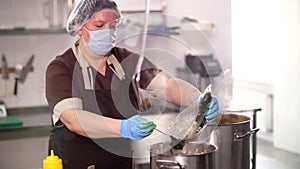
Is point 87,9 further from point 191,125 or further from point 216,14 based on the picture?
point 216,14

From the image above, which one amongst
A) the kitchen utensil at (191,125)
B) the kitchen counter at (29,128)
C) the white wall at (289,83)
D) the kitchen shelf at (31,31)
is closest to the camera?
the kitchen utensil at (191,125)

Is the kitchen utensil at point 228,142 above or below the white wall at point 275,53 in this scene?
below

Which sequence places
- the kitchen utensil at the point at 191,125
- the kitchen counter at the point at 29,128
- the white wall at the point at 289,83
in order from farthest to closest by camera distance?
the white wall at the point at 289,83, the kitchen counter at the point at 29,128, the kitchen utensil at the point at 191,125

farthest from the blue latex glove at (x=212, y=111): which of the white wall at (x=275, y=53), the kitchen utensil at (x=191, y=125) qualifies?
the white wall at (x=275, y=53)

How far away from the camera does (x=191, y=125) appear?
4.98 ft

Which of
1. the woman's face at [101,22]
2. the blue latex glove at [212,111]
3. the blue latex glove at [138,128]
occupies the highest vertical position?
the woman's face at [101,22]

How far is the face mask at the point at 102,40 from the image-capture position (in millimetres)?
1825

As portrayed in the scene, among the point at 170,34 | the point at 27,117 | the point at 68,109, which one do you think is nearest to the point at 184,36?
the point at 170,34

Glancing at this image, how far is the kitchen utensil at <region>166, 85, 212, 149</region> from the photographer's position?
1520 mm

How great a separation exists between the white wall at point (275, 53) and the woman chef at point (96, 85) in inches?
92.4

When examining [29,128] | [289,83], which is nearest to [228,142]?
[29,128]

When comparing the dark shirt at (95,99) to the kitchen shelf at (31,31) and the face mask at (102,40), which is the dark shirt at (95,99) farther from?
the kitchen shelf at (31,31)

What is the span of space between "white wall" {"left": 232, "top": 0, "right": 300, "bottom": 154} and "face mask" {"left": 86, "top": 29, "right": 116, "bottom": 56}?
7.98 ft

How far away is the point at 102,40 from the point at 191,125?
0.49m
